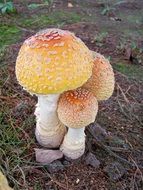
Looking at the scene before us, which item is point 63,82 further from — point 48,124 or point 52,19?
point 52,19

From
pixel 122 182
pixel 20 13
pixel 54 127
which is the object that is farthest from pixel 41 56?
pixel 20 13

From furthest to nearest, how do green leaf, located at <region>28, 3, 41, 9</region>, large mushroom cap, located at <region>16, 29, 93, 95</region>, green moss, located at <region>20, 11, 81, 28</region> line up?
1. green leaf, located at <region>28, 3, 41, 9</region>
2. green moss, located at <region>20, 11, 81, 28</region>
3. large mushroom cap, located at <region>16, 29, 93, 95</region>

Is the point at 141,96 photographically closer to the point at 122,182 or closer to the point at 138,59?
the point at 138,59

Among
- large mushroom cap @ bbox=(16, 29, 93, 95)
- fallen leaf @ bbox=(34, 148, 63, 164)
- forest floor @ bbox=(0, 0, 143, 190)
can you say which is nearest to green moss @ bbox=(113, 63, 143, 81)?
forest floor @ bbox=(0, 0, 143, 190)

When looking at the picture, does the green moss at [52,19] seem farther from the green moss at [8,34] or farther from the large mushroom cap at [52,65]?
the large mushroom cap at [52,65]

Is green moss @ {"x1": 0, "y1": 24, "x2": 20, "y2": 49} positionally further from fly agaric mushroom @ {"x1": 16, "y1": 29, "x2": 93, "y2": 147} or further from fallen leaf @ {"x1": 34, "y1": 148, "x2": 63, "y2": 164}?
fly agaric mushroom @ {"x1": 16, "y1": 29, "x2": 93, "y2": 147}

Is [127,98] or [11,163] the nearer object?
[11,163]
